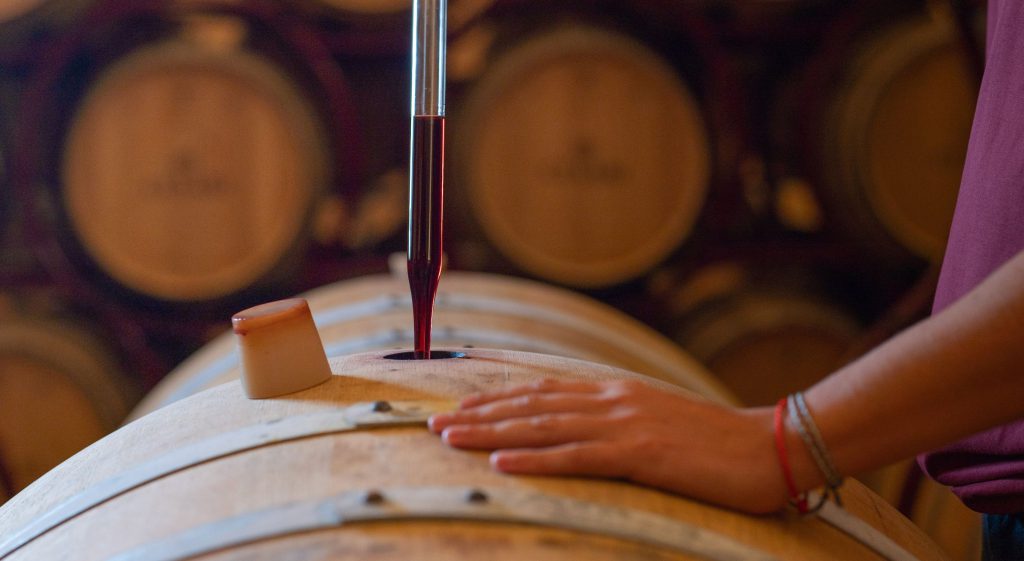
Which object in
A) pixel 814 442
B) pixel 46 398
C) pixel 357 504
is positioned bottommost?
pixel 357 504

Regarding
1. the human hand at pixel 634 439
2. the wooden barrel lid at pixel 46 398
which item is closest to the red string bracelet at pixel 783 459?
the human hand at pixel 634 439

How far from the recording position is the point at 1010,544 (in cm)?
97

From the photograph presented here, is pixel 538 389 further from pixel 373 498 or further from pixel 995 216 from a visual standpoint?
pixel 995 216

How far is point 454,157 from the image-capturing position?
2.79 metres

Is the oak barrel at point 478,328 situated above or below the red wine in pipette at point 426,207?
above

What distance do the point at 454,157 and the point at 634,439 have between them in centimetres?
209

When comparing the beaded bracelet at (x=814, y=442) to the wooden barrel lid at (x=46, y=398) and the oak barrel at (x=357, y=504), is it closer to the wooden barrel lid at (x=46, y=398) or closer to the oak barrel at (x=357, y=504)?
the oak barrel at (x=357, y=504)

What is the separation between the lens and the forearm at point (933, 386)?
714 millimetres

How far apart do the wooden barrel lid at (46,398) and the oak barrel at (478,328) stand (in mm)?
732

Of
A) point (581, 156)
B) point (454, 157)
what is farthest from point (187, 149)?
point (581, 156)

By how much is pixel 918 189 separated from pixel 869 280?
0.97 ft

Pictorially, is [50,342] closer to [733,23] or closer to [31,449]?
[31,449]

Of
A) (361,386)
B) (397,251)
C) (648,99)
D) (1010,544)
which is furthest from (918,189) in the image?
(361,386)

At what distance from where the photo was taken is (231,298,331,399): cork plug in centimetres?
A: 95
